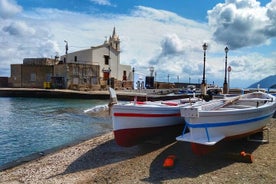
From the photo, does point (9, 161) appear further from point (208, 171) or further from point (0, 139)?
point (208, 171)

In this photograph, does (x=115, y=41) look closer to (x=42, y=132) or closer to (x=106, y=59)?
(x=106, y=59)

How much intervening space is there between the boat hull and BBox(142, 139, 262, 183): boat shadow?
1032 millimetres

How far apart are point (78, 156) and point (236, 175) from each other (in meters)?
5.74

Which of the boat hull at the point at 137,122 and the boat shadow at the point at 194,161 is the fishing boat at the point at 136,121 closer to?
the boat hull at the point at 137,122

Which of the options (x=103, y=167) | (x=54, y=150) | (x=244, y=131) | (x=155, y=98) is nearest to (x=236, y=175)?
(x=244, y=131)

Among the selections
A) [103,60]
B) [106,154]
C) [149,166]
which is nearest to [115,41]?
[103,60]

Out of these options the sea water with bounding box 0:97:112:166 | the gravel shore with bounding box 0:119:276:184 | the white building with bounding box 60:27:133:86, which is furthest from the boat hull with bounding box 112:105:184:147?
the white building with bounding box 60:27:133:86

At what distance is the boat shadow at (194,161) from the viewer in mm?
7691

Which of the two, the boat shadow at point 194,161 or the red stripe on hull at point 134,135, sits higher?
the red stripe on hull at point 134,135

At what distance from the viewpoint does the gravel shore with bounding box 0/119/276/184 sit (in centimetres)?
746

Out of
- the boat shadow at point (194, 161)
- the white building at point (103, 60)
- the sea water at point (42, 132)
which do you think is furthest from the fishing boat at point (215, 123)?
the white building at point (103, 60)

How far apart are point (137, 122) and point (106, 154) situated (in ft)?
5.42

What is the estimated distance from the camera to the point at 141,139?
10.9 meters

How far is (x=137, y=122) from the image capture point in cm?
1052
